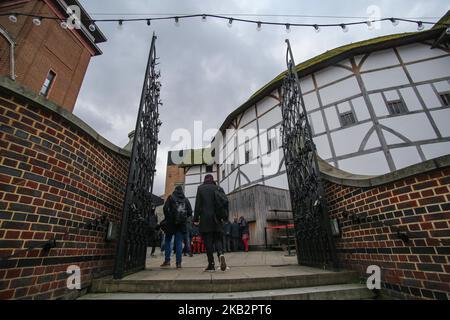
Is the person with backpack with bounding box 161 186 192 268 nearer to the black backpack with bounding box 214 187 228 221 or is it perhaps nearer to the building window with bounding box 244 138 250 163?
the black backpack with bounding box 214 187 228 221

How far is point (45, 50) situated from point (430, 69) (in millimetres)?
16894

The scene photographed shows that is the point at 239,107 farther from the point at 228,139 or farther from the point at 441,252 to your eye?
the point at 441,252

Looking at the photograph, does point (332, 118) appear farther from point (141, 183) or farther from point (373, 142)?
point (141, 183)

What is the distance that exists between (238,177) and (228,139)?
3.31 m

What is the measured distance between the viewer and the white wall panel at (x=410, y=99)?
821 centimetres

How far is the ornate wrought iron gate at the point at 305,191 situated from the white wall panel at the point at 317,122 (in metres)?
5.47

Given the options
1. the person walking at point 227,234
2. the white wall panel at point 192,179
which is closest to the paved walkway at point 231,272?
the person walking at point 227,234

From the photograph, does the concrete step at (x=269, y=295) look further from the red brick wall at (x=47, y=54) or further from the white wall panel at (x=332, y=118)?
the red brick wall at (x=47, y=54)

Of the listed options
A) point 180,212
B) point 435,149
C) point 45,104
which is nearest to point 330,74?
Result: point 435,149

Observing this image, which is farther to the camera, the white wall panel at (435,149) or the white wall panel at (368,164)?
the white wall panel at (368,164)

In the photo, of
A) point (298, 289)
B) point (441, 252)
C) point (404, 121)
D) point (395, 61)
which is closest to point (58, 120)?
point (298, 289)

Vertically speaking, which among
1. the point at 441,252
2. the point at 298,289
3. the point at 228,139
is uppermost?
the point at 228,139

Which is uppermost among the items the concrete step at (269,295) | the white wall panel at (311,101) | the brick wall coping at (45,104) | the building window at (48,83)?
the building window at (48,83)

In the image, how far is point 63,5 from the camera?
10.5 meters
